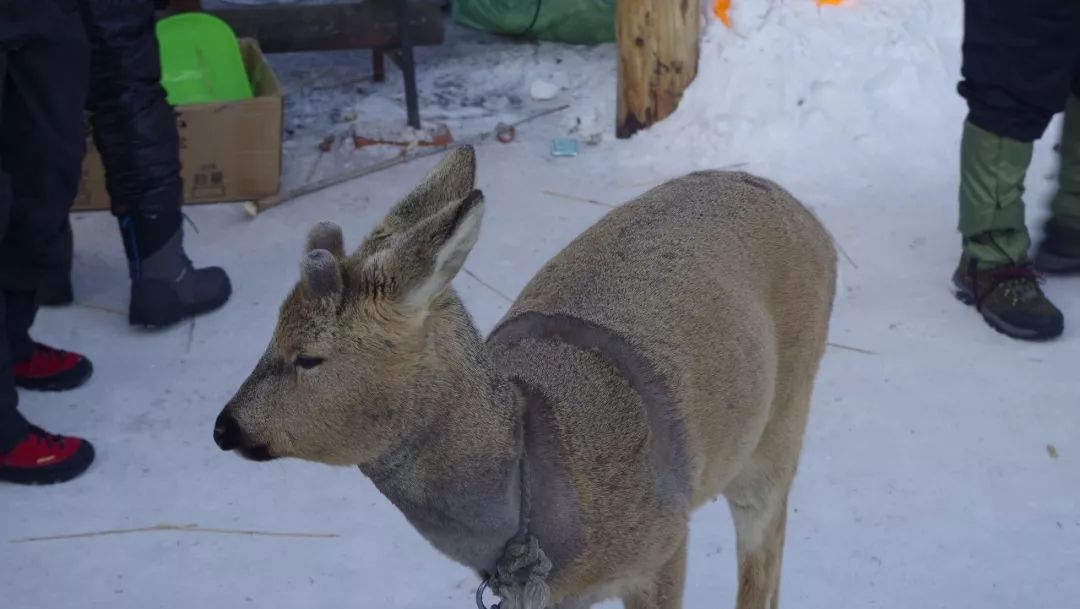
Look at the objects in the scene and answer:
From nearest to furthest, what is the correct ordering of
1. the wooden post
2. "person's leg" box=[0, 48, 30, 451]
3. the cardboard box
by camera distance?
1. "person's leg" box=[0, 48, 30, 451]
2. the cardboard box
3. the wooden post

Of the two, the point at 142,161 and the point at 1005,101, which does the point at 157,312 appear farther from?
the point at 1005,101

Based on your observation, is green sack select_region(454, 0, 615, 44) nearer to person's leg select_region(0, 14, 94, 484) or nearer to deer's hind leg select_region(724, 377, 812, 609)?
person's leg select_region(0, 14, 94, 484)

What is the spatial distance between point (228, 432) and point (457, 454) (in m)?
0.42

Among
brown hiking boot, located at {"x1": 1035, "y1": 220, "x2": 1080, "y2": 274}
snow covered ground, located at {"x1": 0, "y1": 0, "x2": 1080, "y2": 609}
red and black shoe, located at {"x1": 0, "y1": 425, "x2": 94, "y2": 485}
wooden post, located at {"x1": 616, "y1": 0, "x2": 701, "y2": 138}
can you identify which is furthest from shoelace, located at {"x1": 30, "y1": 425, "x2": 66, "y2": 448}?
brown hiking boot, located at {"x1": 1035, "y1": 220, "x2": 1080, "y2": 274}

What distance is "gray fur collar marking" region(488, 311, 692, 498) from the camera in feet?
8.52

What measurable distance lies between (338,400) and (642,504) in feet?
2.22

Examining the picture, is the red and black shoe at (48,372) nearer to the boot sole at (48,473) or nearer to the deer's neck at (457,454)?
the boot sole at (48,473)

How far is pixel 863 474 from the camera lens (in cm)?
415

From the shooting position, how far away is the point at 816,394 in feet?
15.0

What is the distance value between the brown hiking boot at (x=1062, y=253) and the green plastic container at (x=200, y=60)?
3.82m

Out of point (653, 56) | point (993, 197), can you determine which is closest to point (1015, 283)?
point (993, 197)

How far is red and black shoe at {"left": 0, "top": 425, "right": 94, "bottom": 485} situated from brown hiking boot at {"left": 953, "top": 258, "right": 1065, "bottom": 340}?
344cm

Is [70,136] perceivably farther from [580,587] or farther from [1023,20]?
[1023,20]

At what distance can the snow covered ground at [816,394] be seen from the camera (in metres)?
3.79
